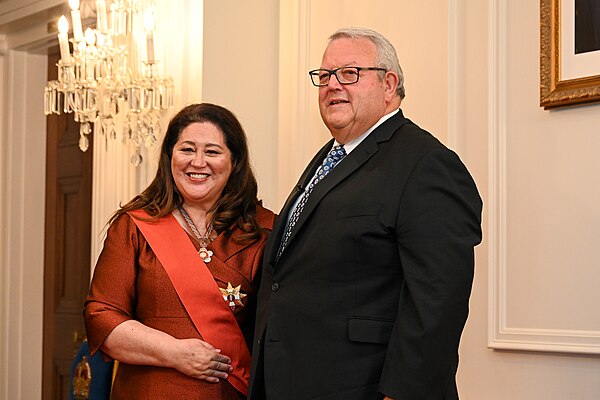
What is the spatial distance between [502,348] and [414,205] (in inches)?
32.1

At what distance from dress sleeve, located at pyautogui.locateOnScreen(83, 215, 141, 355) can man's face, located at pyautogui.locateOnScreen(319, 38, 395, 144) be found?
63cm

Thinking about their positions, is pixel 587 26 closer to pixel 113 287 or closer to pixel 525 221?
pixel 525 221

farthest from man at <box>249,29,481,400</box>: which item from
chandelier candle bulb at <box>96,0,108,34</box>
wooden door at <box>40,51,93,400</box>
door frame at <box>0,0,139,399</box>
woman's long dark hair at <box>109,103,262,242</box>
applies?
door frame at <box>0,0,139,399</box>

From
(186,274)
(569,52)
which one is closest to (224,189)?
(186,274)

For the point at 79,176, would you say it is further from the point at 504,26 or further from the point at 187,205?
the point at 504,26

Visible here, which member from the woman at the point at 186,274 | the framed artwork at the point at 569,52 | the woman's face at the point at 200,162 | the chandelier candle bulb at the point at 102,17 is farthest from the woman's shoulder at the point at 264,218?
the chandelier candle bulb at the point at 102,17

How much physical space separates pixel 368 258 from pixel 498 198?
0.78 m

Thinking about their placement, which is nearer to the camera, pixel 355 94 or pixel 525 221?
pixel 355 94

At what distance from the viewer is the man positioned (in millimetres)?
2178

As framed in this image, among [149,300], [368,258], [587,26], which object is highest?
[587,26]

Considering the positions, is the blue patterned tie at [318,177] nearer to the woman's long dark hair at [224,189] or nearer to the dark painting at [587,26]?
the woman's long dark hair at [224,189]

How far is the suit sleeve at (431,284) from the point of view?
216 cm

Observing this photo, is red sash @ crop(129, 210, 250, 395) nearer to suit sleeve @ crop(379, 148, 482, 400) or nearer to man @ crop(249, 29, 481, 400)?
man @ crop(249, 29, 481, 400)

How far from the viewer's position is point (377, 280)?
7.48 ft
